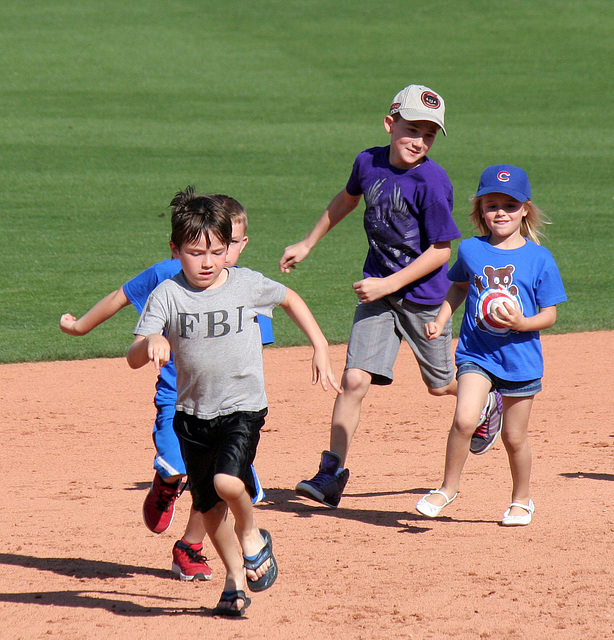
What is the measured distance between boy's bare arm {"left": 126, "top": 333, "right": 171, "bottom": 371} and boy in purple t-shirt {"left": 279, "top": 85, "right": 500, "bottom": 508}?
1833mm

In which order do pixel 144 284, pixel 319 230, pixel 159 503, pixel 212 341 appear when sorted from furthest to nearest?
pixel 319 230
pixel 159 503
pixel 144 284
pixel 212 341

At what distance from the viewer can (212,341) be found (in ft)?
13.1

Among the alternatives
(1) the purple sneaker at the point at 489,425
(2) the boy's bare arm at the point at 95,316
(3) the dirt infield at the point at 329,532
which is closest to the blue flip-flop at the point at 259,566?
(3) the dirt infield at the point at 329,532

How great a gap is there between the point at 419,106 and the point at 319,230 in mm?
940

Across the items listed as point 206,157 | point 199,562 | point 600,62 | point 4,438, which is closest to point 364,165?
point 199,562

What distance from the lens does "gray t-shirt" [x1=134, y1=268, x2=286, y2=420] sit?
3.98m

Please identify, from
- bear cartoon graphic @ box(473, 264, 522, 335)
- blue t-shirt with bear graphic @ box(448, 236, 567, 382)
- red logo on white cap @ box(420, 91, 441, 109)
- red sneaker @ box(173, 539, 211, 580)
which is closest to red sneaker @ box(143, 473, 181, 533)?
red sneaker @ box(173, 539, 211, 580)

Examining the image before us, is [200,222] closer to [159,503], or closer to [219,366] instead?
[219,366]

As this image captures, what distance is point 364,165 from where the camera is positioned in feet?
18.8

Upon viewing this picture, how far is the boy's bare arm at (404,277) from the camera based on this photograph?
5.38m

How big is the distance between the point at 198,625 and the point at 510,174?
106 inches

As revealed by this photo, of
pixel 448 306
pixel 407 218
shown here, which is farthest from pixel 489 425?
pixel 407 218

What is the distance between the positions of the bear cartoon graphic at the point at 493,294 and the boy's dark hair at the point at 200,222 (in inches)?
62.0

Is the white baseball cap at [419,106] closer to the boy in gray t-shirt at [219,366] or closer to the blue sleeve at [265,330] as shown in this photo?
the blue sleeve at [265,330]
